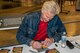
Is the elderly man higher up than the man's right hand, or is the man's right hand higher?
the elderly man

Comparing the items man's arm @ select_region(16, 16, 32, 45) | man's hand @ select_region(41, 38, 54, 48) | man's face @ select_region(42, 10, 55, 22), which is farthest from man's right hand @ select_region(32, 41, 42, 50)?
man's face @ select_region(42, 10, 55, 22)

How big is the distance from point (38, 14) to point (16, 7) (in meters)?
3.27

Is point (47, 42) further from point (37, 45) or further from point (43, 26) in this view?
point (43, 26)

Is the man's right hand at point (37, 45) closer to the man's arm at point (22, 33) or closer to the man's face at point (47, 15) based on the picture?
the man's arm at point (22, 33)

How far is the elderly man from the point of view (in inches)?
66.4

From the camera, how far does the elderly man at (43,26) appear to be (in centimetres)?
169

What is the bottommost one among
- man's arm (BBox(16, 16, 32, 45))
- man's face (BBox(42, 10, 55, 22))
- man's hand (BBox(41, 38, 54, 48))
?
man's hand (BBox(41, 38, 54, 48))

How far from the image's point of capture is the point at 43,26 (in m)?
1.85

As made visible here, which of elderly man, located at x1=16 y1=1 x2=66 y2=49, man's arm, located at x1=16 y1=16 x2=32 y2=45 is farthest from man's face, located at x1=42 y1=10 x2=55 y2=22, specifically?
man's arm, located at x1=16 y1=16 x2=32 y2=45

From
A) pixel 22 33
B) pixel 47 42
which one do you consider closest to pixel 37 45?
pixel 47 42

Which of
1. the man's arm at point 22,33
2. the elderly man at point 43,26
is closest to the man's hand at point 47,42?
the elderly man at point 43,26

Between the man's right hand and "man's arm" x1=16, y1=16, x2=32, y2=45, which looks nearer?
the man's right hand

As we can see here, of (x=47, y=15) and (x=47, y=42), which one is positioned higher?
(x=47, y=15)

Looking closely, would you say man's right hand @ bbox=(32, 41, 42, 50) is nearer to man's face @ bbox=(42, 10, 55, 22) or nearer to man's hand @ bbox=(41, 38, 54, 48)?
man's hand @ bbox=(41, 38, 54, 48)
